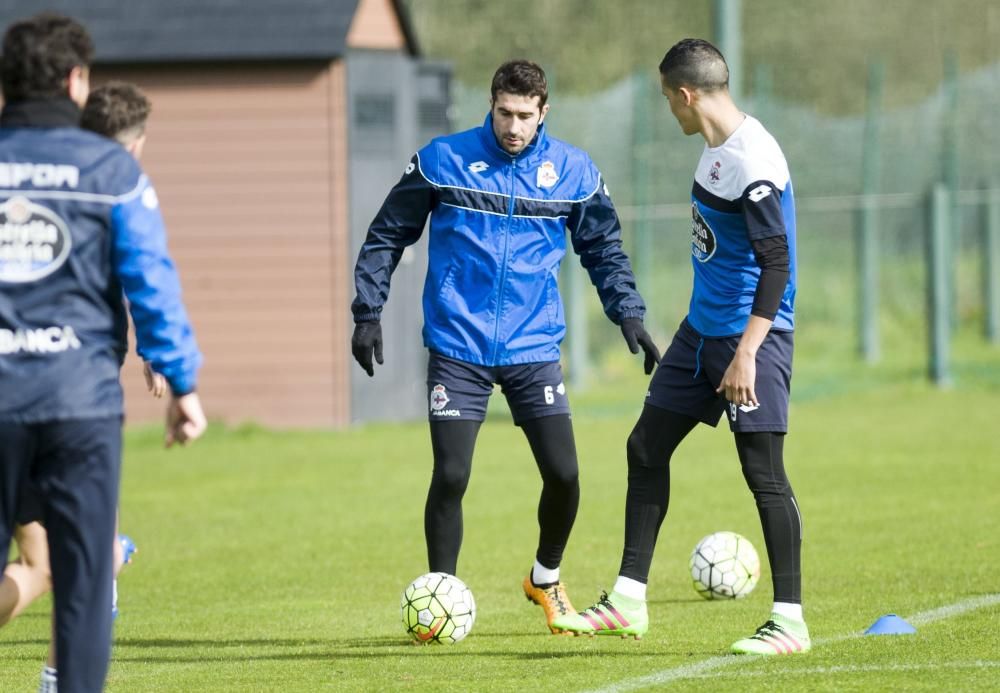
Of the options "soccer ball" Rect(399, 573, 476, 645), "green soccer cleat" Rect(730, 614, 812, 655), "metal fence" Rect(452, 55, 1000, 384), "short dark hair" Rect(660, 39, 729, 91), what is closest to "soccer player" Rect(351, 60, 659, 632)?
"soccer ball" Rect(399, 573, 476, 645)

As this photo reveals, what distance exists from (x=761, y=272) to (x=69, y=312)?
2.79m

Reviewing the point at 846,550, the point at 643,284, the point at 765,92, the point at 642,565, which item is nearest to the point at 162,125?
the point at 643,284

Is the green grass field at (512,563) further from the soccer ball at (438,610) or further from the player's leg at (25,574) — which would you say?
the player's leg at (25,574)

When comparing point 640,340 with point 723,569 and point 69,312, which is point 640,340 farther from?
point 69,312

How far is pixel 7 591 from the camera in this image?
599cm

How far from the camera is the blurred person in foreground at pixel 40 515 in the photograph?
5492 mm

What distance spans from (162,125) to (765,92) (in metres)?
9.11

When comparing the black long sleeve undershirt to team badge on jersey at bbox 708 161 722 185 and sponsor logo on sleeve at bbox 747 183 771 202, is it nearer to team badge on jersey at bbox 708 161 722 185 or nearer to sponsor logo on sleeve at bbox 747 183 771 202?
sponsor logo on sleeve at bbox 747 183 771 202

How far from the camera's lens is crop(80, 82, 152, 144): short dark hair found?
6.38 metres

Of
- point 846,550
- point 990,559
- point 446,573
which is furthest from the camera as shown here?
point 846,550

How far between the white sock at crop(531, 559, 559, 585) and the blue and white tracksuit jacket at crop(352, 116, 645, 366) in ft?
3.19

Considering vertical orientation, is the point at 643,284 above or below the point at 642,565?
above

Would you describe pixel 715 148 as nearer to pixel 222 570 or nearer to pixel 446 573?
pixel 446 573

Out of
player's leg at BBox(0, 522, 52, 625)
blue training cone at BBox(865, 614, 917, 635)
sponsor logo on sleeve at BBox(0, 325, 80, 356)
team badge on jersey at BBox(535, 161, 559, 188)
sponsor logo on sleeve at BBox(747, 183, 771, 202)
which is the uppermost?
team badge on jersey at BBox(535, 161, 559, 188)
